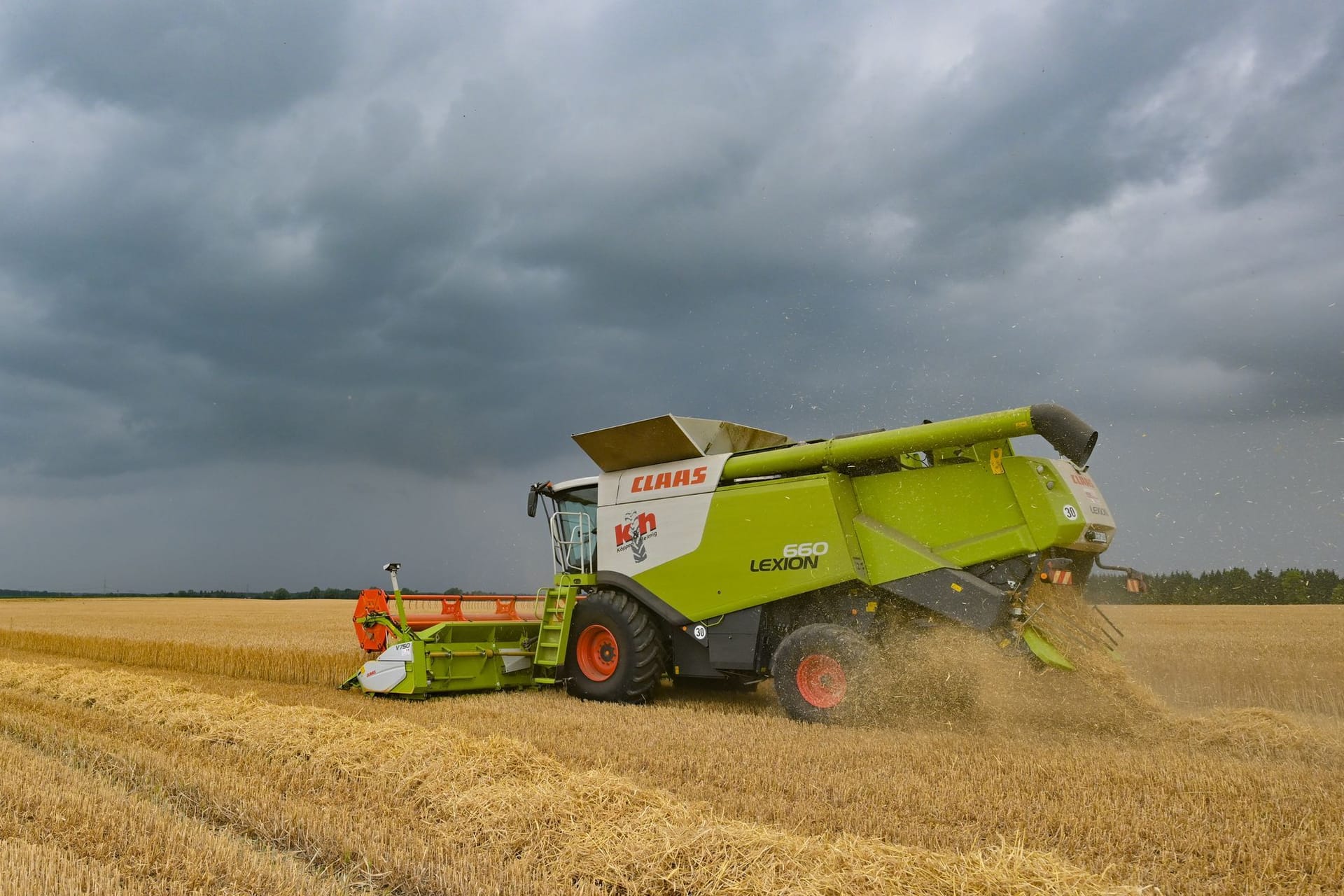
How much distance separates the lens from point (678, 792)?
5.09m

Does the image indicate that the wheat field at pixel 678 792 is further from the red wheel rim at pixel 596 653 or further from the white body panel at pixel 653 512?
the white body panel at pixel 653 512

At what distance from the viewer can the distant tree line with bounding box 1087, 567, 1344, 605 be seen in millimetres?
7570

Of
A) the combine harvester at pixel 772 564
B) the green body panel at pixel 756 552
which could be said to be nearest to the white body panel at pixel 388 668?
the combine harvester at pixel 772 564

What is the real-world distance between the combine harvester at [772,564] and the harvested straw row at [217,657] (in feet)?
8.45

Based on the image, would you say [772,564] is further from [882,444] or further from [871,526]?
[882,444]

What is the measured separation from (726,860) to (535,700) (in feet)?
17.5

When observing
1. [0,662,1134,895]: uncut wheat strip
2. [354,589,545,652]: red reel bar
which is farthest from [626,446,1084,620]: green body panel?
[0,662,1134,895]: uncut wheat strip

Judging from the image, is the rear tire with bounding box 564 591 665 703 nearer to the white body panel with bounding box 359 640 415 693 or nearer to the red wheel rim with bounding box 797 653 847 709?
the white body panel with bounding box 359 640 415 693

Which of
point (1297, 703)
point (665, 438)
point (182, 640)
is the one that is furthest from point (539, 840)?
point (182, 640)

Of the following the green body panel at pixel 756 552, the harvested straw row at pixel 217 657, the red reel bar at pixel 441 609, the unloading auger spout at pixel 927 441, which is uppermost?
the unloading auger spout at pixel 927 441

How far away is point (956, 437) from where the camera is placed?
705cm

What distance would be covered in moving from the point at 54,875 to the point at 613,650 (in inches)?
231

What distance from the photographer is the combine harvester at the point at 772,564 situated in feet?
22.8

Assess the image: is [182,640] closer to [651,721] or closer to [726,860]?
[651,721]
